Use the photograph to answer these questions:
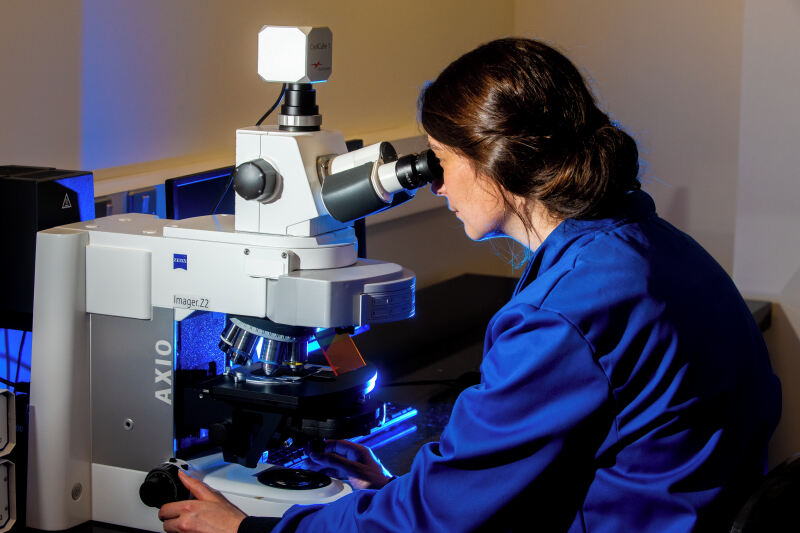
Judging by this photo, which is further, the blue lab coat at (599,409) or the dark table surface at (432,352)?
the dark table surface at (432,352)

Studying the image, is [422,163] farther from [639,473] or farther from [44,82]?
[44,82]

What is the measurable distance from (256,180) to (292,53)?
171 mm

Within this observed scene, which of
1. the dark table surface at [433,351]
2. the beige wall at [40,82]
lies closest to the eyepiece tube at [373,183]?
the dark table surface at [433,351]

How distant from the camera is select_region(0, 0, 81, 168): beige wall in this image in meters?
1.73

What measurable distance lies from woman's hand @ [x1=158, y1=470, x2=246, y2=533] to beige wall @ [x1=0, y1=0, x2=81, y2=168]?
821mm

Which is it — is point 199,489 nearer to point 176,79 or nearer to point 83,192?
point 83,192

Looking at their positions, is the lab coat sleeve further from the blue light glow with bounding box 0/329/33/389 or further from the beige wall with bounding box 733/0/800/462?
the beige wall with bounding box 733/0/800/462

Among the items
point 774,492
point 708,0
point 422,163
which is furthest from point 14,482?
point 708,0

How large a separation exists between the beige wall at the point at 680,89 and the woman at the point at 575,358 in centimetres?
221

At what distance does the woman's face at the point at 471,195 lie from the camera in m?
1.12

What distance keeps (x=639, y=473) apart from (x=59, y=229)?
878mm

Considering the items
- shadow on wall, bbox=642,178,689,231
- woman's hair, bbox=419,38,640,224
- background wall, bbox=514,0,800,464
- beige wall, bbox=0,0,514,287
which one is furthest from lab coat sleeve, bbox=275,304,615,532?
shadow on wall, bbox=642,178,689,231

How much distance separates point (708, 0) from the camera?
127 inches

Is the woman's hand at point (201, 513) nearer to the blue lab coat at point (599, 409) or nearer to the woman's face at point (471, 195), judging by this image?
the blue lab coat at point (599, 409)
